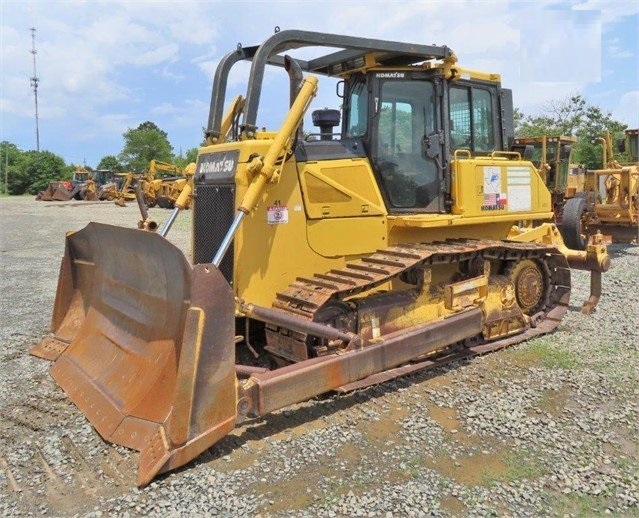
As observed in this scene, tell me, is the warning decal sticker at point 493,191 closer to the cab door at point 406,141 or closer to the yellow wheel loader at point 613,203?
the cab door at point 406,141

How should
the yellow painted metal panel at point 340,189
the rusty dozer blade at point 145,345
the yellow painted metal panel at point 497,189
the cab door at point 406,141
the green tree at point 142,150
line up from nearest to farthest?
the rusty dozer blade at point 145,345, the yellow painted metal panel at point 340,189, the cab door at point 406,141, the yellow painted metal panel at point 497,189, the green tree at point 142,150

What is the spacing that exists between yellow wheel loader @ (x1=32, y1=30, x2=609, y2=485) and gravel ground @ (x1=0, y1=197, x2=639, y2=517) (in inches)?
8.5

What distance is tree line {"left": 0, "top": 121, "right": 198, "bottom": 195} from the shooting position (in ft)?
185

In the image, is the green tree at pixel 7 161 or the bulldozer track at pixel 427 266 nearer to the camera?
the bulldozer track at pixel 427 266

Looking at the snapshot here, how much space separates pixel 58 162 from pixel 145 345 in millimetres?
60218

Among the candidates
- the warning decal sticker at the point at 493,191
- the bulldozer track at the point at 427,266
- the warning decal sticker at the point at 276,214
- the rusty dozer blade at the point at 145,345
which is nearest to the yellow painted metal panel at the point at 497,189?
the warning decal sticker at the point at 493,191

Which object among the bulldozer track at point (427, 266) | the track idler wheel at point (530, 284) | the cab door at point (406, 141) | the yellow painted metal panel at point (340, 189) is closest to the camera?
the bulldozer track at point (427, 266)

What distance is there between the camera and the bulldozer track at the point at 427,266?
4.57 meters

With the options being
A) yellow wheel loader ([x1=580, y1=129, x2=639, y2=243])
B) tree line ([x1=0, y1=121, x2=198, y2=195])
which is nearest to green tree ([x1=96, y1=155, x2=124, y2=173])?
tree line ([x1=0, y1=121, x2=198, y2=195])

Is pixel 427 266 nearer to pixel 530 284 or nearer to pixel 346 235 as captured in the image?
pixel 346 235

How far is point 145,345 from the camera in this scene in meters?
4.25

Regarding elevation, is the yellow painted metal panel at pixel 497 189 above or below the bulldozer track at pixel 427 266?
above

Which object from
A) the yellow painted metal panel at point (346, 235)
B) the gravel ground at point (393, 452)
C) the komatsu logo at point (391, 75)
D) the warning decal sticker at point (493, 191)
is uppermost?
the komatsu logo at point (391, 75)

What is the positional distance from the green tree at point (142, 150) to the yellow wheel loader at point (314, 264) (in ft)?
184
